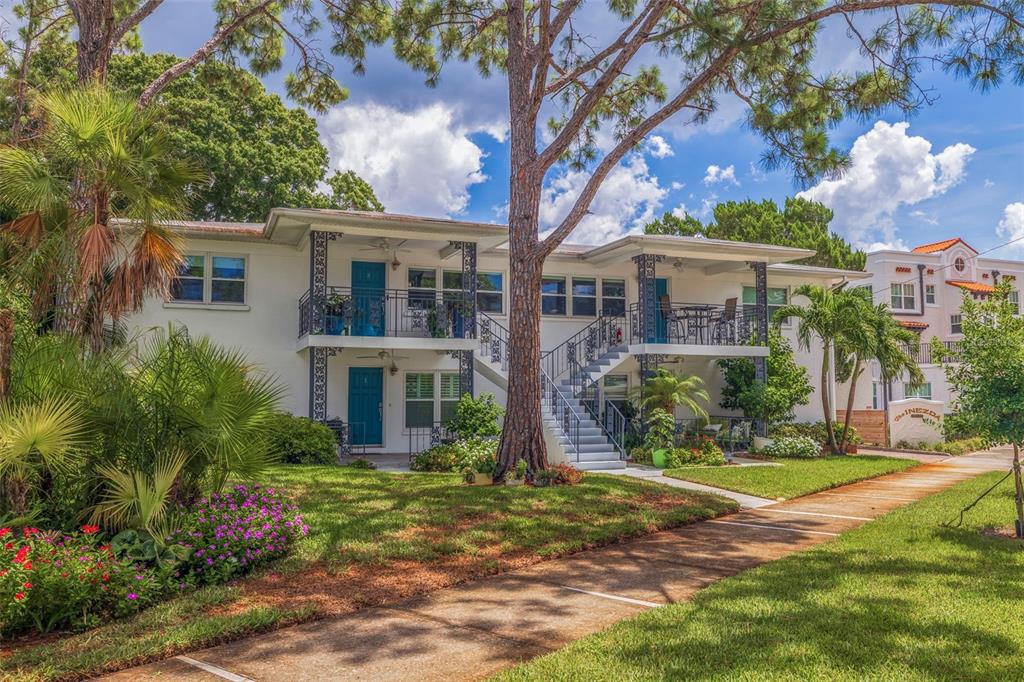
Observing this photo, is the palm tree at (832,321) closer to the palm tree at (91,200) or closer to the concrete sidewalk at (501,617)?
the concrete sidewalk at (501,617)

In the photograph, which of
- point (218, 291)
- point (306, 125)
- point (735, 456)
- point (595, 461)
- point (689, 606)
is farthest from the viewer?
point (306, 125)

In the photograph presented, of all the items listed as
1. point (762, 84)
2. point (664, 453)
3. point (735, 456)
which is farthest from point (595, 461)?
point (762, 84)

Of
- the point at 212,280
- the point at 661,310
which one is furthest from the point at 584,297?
the point at 212,280

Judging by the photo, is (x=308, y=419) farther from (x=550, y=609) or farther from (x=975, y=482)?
(x=975, y=482)

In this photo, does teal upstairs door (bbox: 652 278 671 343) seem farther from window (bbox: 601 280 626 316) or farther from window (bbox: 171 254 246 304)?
window (bbox: 171 254 246 304)

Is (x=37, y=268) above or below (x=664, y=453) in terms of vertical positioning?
above

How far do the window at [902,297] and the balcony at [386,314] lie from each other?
1035 inches

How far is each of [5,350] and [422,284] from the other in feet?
44.0

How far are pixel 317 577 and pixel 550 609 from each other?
233cm

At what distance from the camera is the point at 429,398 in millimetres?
19578

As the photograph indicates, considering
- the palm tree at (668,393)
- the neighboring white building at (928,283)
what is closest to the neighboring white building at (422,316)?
the palm tree at (668,393)

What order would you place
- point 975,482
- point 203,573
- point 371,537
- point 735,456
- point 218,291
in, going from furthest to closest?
point 735,456 → point 218,291 → point 975,482 → point 371,537 → point 203,573

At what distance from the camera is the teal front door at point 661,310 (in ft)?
68.5

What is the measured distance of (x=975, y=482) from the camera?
14.2 m
